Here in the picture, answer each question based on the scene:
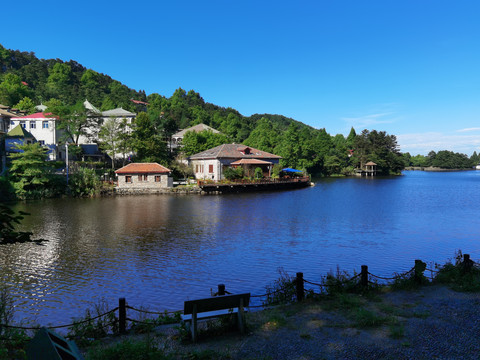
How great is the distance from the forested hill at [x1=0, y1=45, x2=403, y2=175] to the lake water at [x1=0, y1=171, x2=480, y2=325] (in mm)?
32110

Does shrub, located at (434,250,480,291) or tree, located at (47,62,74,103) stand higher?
tree, located at (47,62,74,103)

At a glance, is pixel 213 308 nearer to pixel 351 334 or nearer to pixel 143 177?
pixel 351 334

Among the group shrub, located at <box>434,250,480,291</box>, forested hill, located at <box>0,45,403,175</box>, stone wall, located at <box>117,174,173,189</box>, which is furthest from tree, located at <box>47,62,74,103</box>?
shrub, located at <box>434,250,480,291</box>

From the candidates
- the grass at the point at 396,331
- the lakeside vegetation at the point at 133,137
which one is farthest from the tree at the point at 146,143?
the grass at the point at 396,331

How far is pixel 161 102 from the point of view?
14700 cm

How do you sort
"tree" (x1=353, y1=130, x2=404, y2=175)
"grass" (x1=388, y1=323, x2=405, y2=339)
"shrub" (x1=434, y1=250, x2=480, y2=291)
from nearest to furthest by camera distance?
"grass" (x1=388, y1=323, x2=405, y2=339) < "shrub" (x1=434, y1=250, x2=480, y2=291) < "tree" (x1=353, y1=130, x2=404, y2=175)

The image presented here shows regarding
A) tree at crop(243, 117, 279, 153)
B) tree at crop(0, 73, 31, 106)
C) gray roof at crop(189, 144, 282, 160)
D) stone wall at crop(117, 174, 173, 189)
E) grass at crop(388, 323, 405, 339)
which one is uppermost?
tree at crop(0, 73, 31, 106)

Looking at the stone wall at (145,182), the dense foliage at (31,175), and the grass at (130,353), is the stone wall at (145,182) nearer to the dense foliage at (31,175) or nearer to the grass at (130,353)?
the dense foliage at (31,175)

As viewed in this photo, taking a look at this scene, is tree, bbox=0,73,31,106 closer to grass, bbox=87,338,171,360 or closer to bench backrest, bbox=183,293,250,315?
grass, bbox=87,338,171,360

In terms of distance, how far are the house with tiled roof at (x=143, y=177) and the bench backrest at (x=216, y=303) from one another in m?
47.7

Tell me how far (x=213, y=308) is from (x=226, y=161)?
53767mm

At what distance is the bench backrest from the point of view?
7707 mm

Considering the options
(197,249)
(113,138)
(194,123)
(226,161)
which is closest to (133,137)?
(113,138)

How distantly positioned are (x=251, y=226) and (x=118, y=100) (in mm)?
99887
